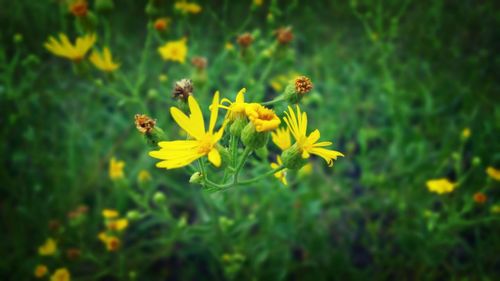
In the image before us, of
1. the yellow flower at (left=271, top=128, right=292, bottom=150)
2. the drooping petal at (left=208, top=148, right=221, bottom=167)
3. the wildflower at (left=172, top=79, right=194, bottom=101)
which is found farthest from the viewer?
the wildflower at (left=172, top=79, right=194, bottom=101)

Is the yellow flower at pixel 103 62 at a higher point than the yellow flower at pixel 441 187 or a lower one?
higher

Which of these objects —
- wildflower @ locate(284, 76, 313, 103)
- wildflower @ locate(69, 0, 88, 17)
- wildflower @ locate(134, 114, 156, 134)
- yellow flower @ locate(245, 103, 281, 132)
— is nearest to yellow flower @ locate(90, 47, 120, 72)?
wildflower @ locate(69, 0, 88, 17)

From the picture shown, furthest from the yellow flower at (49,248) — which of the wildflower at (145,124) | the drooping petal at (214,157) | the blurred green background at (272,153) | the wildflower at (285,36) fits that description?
the wildflower at (285,36)

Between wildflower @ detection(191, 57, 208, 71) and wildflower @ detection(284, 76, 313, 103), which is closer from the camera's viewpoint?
wildflower @ detection(284, 76, 313, 103)

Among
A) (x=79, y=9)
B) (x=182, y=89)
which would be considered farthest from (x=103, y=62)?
(x=182, y=89)

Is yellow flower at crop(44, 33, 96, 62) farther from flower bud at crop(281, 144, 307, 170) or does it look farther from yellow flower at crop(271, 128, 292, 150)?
flower bud at crop(281, 144, 307, 170)

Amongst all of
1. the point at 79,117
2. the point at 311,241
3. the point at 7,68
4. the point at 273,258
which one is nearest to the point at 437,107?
the point at 311,241

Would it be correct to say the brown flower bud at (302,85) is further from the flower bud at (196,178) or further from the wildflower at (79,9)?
the wildflower at (79,9)
